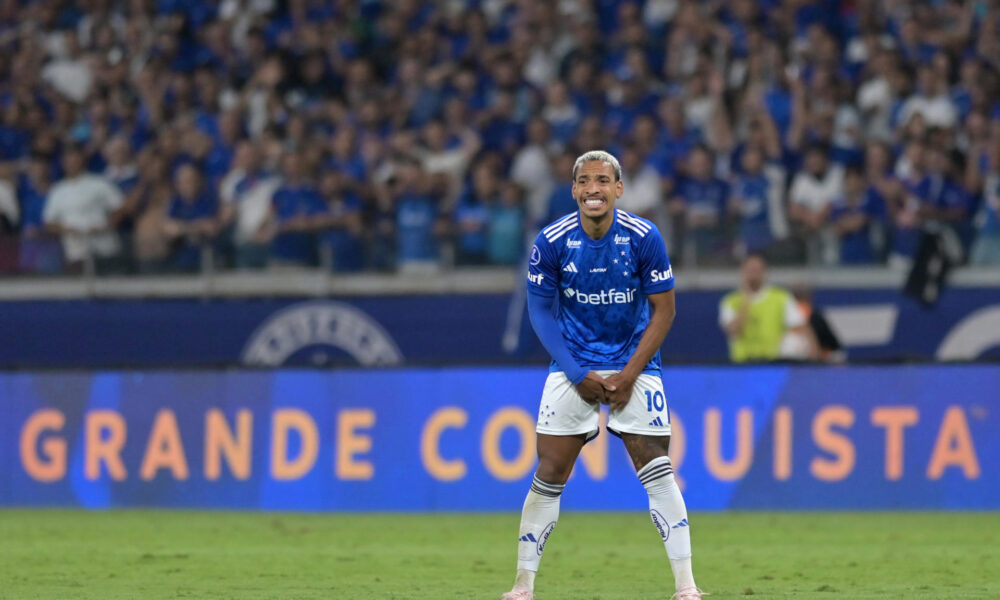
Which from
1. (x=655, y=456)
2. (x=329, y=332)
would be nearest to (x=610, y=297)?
(x=655, y=456)

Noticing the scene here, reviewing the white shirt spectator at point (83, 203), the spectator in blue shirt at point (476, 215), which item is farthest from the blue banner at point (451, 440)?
the white shirt spectator at point (83, 203)

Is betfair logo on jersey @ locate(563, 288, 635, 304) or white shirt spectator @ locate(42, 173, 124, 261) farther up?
white shirt spectator @ locate(42, 173, 124, 261)

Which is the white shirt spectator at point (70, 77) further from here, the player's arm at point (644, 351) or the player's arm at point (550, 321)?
the player's arm at point (644, 351)

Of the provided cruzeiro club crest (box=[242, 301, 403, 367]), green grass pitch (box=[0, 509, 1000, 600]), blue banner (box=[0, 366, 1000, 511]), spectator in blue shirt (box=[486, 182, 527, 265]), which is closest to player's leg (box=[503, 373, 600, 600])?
green grass pitch (box=[0, 509, 1000, 600])

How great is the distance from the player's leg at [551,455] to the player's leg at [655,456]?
16cm

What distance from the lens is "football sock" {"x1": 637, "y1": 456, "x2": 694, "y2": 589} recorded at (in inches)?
282

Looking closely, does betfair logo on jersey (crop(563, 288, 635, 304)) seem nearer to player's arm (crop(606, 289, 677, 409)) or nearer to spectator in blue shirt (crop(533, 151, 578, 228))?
player's arm (crop(606, 289, 677, 409))

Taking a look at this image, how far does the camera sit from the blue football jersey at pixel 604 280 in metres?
7.25

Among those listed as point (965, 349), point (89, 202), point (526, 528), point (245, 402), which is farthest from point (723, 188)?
point (526, 528)

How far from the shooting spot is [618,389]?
7137 millimetres

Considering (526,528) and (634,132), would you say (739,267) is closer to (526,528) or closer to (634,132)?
(634,132)

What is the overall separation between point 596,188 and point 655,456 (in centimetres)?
128

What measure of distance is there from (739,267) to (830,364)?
1.94m

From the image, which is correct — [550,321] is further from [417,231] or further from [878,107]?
[878,107]
